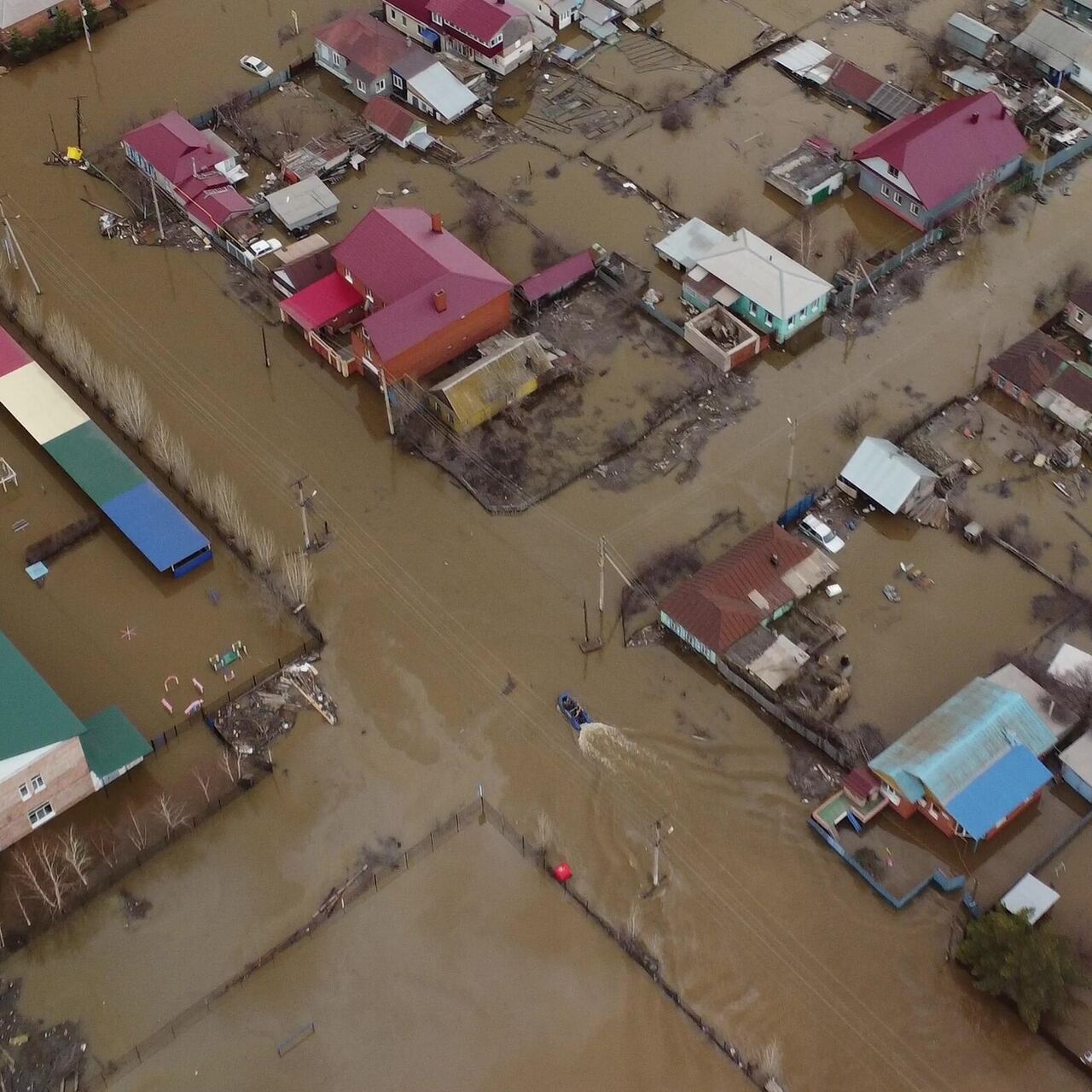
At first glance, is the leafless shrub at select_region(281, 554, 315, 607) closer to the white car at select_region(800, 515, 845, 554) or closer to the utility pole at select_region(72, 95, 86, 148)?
the white car at select_region(800, 515, 845, 554)

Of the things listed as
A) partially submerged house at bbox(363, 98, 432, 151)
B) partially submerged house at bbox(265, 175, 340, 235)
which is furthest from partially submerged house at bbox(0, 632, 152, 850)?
partially submerged house at bbox(363, 98, 432, 151)

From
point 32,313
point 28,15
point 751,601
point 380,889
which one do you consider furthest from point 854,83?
point 380,889

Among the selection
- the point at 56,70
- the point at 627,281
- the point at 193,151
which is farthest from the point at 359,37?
the point at 627,281

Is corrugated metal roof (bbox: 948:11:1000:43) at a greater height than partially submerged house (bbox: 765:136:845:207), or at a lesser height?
greater

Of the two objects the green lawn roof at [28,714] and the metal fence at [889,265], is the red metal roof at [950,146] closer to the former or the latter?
the metal fence at [889,265]

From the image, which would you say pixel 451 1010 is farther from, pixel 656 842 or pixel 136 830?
pixel 136 830

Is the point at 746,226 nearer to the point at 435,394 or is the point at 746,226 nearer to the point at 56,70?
the point at 435,394
